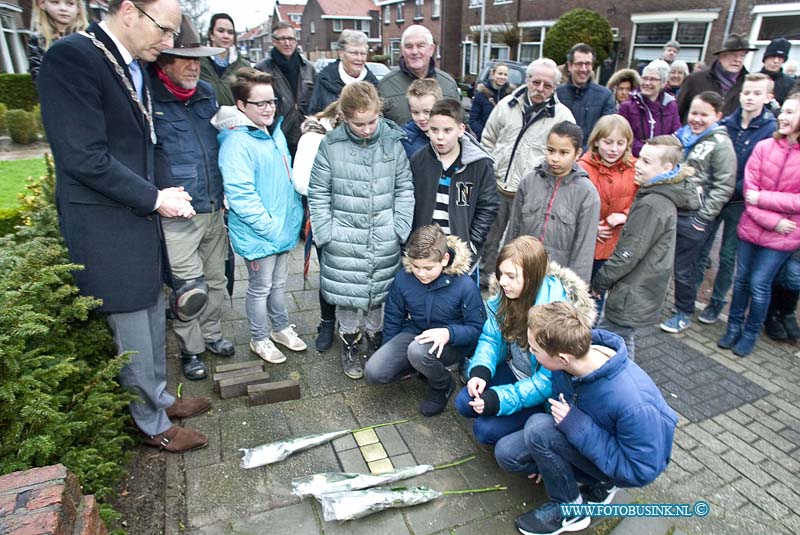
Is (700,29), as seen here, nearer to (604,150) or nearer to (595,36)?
(595,36)

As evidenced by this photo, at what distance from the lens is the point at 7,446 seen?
194cm

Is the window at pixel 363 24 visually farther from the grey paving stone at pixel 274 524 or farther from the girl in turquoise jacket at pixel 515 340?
the grey paving stone at pixel 274 524

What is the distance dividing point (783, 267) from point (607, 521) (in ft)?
10.1

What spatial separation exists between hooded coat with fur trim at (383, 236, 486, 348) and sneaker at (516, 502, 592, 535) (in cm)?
108

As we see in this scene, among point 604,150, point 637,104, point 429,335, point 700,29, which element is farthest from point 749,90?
point 700,29

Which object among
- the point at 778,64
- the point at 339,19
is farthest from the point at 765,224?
the point at 339,19

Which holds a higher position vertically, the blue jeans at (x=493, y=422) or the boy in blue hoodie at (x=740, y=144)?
the boy in blue hoodie at (x=740, y=144)

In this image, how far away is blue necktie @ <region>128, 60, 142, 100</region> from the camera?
2.46 meters

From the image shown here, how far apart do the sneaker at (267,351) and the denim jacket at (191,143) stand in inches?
42.1

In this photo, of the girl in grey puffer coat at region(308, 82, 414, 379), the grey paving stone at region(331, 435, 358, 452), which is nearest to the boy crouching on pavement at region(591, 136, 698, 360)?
the girl in grey puffer coat at region(308, 82, 414, 379)

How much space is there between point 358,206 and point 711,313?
3595mm

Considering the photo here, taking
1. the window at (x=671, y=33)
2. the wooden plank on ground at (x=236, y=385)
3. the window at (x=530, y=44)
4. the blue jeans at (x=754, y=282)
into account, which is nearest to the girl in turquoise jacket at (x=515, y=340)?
the wooden plank on ground at (x=236, y=385)

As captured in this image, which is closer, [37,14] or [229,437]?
[229,437]

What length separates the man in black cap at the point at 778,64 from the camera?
21.0 feet
